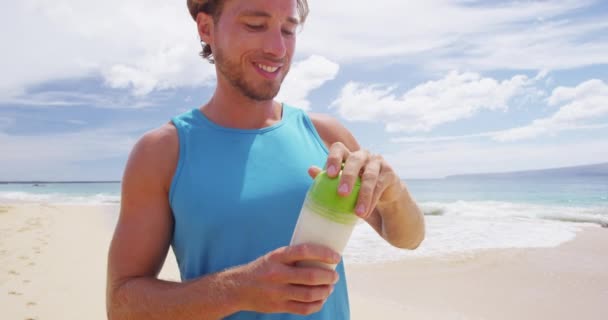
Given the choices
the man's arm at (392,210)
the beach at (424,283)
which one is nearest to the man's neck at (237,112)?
the man's arm at (392,210)

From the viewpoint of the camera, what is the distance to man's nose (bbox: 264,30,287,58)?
63.2 inches

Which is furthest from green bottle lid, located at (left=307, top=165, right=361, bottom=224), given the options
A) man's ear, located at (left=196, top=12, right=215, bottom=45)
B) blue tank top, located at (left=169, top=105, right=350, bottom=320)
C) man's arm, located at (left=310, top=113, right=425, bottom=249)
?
man's ear, located at (left=196, top=12, right=215, bottom=45)

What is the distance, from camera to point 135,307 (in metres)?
1.38

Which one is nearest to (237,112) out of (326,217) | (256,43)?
(256,43)

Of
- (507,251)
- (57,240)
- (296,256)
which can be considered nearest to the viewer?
(296,256)

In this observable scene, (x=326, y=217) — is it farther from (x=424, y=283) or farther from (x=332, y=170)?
(x=424, y=283)

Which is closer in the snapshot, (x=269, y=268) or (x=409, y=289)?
(x=269, y=268)

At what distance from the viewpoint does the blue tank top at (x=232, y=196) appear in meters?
1.47

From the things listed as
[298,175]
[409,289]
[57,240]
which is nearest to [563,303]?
[409,289]

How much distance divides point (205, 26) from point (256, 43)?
0.33 m

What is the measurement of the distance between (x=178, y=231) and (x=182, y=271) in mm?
192

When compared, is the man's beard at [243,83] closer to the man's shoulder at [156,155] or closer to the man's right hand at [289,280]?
the man's shoulder at [156,155]

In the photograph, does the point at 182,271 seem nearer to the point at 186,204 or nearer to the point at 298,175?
the point at 186,204

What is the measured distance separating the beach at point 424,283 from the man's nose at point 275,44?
4.96 m
